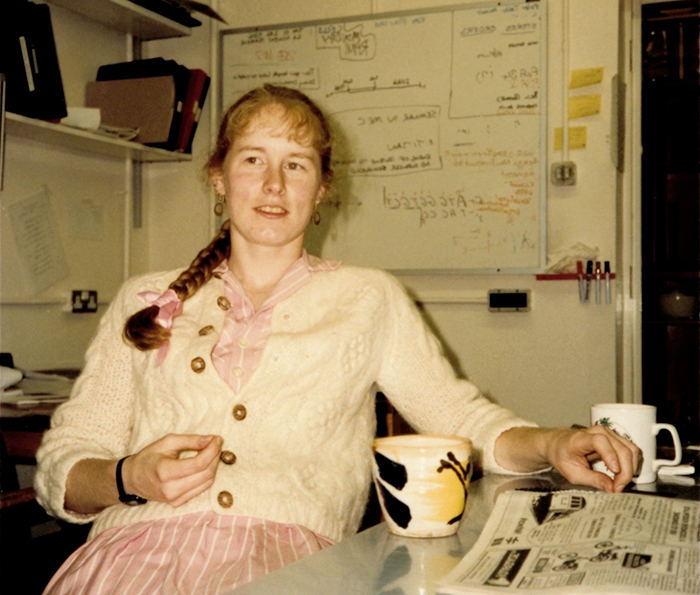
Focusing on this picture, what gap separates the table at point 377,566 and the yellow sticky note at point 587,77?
7.23 feet

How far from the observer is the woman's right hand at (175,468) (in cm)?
88

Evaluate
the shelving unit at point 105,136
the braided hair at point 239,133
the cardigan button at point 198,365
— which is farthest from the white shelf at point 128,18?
the cardigan button at point 198,365

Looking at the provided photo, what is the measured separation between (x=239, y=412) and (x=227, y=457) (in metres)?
0.06

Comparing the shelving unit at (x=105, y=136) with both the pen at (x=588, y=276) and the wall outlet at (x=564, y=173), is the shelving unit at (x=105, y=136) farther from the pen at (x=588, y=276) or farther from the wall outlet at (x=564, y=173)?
the pen at (x=588, y=276)

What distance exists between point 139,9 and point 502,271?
1.57 metres

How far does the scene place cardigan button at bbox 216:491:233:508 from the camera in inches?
40.0

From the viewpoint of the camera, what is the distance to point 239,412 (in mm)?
1079

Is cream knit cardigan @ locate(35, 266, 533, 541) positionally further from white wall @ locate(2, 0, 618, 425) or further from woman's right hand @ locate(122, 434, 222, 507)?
white wall @ locate(2, 0, 618, 425)

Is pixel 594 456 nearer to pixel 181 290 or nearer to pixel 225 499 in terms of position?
pixel 225 499

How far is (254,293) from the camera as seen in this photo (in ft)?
4.17

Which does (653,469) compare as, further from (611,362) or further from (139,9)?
(139,9)

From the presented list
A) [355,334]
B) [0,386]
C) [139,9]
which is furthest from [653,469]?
[139,9]

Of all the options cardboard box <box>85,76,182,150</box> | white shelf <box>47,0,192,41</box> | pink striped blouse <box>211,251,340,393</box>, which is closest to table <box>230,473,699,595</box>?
pink striped blouse <box>211,251,340,393</box>

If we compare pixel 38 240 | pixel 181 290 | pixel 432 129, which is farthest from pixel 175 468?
pixel 432 129
